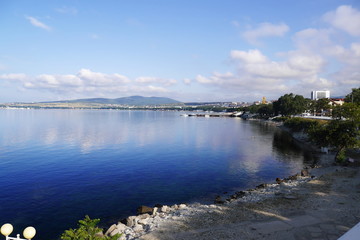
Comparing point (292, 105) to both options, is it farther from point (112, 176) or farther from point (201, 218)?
point (201, 218)

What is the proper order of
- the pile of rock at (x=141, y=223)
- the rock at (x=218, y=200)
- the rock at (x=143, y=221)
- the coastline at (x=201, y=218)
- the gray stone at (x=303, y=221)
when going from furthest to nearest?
the rock at (x=218, y=200)
the rock at (x=143, y=221)
the pile of rock at (x=141, y=223)
the gray stone at (x=303, y=221)
the coastline at (x=201, y=218)

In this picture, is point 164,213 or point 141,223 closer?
point 141,223

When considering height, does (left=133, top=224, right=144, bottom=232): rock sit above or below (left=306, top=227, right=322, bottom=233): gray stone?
below

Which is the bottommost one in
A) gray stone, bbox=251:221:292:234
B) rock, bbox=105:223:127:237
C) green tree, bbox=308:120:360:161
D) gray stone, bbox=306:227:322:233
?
rock, bbox=105:223:127:237

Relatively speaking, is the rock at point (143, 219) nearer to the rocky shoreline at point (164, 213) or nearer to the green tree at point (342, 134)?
the rocky shoreline at point (164, 213)

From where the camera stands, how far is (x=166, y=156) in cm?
5275

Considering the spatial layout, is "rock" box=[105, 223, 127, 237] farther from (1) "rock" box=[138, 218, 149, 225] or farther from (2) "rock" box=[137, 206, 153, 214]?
(2) "rock" box=[137, 206, 153, 214]

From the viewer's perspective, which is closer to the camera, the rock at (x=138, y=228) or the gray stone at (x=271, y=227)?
the gray stone at (x=271, y=227)

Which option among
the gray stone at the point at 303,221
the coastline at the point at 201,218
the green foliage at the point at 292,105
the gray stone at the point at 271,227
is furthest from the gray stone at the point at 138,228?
the green foliage at the point at 292,105

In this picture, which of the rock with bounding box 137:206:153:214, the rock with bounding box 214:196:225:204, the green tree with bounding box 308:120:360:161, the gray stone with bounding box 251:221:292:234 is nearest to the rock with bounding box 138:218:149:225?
the rock with bounding box 137:206:153:214

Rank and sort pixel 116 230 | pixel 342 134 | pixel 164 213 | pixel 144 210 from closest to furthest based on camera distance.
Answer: pixel 116 230 < pixel 164 213 < pixel 144 210 < pixel 342 134

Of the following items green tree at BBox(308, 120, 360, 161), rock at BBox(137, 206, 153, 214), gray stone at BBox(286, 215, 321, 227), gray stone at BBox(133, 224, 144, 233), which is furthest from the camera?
green tree at BBox(308, 120, 360, 161)

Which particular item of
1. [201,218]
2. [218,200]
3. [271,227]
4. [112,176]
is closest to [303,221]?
[271,227]

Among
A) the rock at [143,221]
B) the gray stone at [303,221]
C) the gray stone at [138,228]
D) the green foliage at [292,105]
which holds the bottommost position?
the rock at [143,221]
